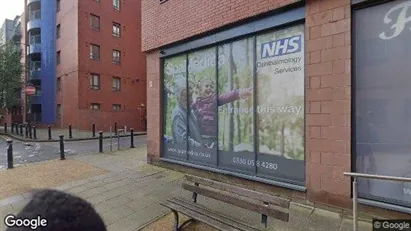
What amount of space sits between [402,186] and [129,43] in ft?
92.9

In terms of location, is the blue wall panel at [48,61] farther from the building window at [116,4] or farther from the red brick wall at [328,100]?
the red brick wall at [328,100]

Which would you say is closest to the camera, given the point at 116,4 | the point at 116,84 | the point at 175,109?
the point at 175,109

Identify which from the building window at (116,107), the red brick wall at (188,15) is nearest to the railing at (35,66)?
the building window at (116,107)

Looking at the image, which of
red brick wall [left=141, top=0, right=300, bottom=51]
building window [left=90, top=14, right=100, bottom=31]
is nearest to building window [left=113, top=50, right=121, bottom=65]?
building window [left=90, top=14, right=100, bottom=31]

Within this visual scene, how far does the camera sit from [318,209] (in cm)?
478

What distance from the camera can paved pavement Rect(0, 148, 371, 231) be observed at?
14.2 feet

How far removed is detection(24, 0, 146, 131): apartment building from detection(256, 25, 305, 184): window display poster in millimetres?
21092

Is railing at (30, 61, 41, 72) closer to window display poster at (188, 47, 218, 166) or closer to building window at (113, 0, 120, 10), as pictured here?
building window at (113, 0, 120, 10)

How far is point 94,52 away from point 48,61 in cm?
664

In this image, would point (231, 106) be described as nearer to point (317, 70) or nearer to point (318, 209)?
point (317, 70)

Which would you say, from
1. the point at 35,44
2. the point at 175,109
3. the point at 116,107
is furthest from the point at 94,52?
the point at 175,109

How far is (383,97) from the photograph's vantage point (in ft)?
14.2

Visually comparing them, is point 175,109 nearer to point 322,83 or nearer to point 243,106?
point 243,106

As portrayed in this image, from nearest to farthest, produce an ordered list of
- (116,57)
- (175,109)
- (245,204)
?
(245,204) < (175,109) < (116,57)
